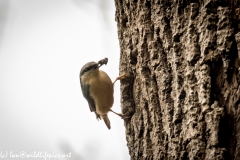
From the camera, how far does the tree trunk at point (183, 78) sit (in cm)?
185

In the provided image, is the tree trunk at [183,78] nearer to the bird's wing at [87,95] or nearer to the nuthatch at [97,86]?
the nuthatch at [97,86]

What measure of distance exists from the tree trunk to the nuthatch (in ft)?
3.32

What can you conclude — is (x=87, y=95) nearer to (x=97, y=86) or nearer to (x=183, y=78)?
(x=97, y=86)

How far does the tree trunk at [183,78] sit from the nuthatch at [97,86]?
1013mm

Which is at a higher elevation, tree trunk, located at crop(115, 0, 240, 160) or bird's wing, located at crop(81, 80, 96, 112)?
tree trunk, located at crop(115, 0, 240, 160)

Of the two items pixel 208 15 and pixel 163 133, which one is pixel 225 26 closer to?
pixel 208 15

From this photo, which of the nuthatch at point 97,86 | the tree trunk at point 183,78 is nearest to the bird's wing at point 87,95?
the nuthatch at point 97,86

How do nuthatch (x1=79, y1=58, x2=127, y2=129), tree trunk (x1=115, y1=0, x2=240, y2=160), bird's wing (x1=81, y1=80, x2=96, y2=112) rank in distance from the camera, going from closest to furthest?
1. tree trunk (x1=115, y1=0, x2=240, y2=160)
2. nuthatch (x1=79, y1=58, x2=127, y2=129)
3. bird's wing (x1=81, y1=80, x2=96, y2=112)

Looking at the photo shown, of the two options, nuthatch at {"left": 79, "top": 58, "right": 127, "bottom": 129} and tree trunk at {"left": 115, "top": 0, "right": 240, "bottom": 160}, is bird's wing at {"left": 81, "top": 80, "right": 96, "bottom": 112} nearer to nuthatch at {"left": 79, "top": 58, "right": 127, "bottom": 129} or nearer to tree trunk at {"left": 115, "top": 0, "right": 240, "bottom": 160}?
nuthatch at {"left": 79, "top": 58, "right": 127, "bottom": 129}

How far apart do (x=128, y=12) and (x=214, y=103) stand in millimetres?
1006

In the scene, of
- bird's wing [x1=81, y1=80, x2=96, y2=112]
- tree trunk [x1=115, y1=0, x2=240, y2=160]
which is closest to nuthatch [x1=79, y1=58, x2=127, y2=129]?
bird's wing [x1=81, y1=80, x2=96, y2=112]

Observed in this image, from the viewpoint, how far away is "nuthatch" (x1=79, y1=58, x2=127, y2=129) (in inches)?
142

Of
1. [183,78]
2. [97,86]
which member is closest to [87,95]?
[97,86]

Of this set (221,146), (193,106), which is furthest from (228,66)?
(221,146)
